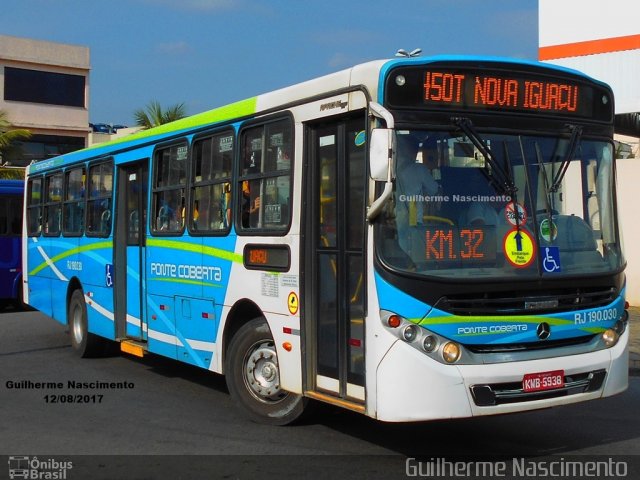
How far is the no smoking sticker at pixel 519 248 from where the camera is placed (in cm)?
628

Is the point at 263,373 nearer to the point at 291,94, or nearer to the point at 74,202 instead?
the point at 291,94

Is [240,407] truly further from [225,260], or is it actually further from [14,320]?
[14,320]

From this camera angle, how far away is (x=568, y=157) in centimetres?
670

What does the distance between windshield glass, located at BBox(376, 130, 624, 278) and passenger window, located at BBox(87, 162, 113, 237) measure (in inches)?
239

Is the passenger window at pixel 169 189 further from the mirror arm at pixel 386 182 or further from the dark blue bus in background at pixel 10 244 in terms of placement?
the dark blue bus in background at pixel 10 244

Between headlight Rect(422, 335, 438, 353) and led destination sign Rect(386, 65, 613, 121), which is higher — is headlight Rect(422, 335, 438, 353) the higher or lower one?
the lower one

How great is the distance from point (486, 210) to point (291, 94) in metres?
2.11

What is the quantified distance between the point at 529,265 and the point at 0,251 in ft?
49.6

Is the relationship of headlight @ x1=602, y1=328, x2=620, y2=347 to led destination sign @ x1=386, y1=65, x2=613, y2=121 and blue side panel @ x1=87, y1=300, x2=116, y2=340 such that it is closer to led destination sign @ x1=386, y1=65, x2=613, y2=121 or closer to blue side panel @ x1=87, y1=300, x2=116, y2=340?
led destination sign @ x1=386, y1=65, x2=613, y2=121

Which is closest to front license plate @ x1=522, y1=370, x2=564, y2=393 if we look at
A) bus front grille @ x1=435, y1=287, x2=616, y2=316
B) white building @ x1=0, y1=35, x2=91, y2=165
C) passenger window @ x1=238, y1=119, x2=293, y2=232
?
Answer: bus front grille @ x1=435, y1=287, x2=616, y2=316

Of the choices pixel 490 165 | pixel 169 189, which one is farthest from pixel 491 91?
pixel 169 189

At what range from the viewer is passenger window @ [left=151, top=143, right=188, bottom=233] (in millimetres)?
9297

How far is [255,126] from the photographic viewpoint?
7.96 m

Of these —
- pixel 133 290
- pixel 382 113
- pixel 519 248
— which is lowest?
pixel 133 290
